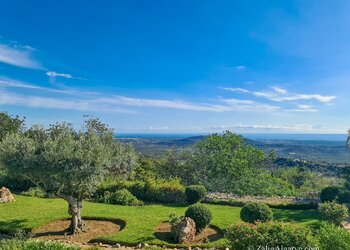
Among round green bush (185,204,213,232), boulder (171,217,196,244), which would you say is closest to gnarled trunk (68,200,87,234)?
boulder (171,217,196,244)

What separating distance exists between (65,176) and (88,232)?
Answer: 312 cm

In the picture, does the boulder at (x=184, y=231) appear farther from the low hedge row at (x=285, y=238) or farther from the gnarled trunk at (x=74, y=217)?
the gnarled trunk at (x=74, y=217)

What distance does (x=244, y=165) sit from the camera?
28984mm

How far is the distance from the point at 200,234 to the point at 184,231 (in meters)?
1.43

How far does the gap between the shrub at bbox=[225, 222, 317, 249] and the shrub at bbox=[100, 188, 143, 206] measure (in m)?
12.0

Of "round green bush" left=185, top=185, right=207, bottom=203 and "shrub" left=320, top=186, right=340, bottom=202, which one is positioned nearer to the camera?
"shrub" left=320, top=186, right=340, bottom=202

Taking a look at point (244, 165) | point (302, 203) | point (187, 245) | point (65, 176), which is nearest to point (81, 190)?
point (65, 176)

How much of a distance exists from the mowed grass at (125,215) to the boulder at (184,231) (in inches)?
26.9

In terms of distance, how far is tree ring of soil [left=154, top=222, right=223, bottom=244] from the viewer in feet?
46.9

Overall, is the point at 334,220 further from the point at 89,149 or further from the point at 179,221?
the point at 89,149

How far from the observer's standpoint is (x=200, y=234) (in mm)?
15055

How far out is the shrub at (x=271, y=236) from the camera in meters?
9.66

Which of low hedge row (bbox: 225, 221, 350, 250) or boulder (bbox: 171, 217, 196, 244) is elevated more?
low hedge row (bbox: 225, 221, 350, 250)

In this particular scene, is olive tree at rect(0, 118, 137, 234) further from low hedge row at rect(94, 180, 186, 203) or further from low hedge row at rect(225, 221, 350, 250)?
low hedge row at rect(94, 180, 186, 203)
